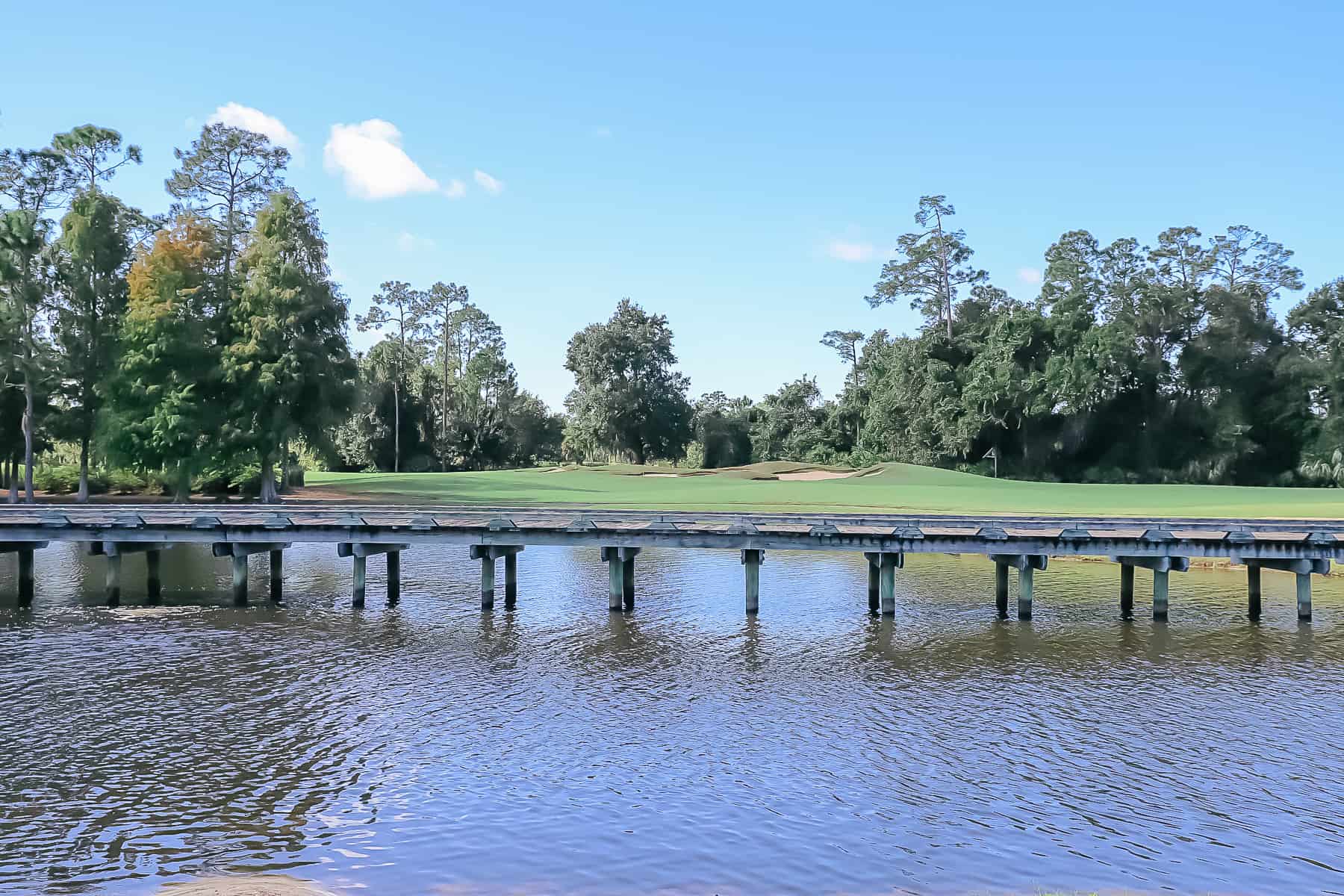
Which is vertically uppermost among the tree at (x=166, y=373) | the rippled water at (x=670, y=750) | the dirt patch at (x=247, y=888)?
the tree at (x=166, y=373)

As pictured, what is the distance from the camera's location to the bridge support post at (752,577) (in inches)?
1042

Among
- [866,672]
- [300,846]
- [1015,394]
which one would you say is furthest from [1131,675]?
[1015,394]

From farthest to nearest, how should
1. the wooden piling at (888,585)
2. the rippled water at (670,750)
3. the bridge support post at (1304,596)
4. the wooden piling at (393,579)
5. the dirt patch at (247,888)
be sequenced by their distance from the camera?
the wooden piling at (393,579) < the wooden piling at (888,585) < the bridge support post at (1304,596) < the rippled water at (670,750) < the dirt patch at (247,888)

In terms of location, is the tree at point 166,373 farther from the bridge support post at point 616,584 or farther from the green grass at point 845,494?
the bridge support post at point 616,584

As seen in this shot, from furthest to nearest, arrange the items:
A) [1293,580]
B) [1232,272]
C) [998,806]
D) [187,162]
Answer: [1232,272]
[187,162]
[1293,580]
[998,806]

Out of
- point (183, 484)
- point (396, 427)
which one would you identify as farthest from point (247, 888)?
point (396, 427)

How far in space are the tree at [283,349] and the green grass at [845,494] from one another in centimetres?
522

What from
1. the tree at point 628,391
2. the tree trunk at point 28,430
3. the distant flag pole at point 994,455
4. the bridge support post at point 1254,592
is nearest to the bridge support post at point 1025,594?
the bridge support post at point 1254,592

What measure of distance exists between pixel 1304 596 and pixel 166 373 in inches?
1748

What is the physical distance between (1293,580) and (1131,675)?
1784 cm

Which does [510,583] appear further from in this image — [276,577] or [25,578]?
[25,578]

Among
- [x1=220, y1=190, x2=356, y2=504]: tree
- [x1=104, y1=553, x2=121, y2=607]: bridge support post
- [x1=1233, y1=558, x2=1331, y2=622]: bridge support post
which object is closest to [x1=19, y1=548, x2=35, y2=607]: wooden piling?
[x1=104, y1=553, x2=121, y2=607]: bridge support post

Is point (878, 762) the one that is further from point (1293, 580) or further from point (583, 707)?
point (1293, 580)

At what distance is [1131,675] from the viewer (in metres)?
19.9
